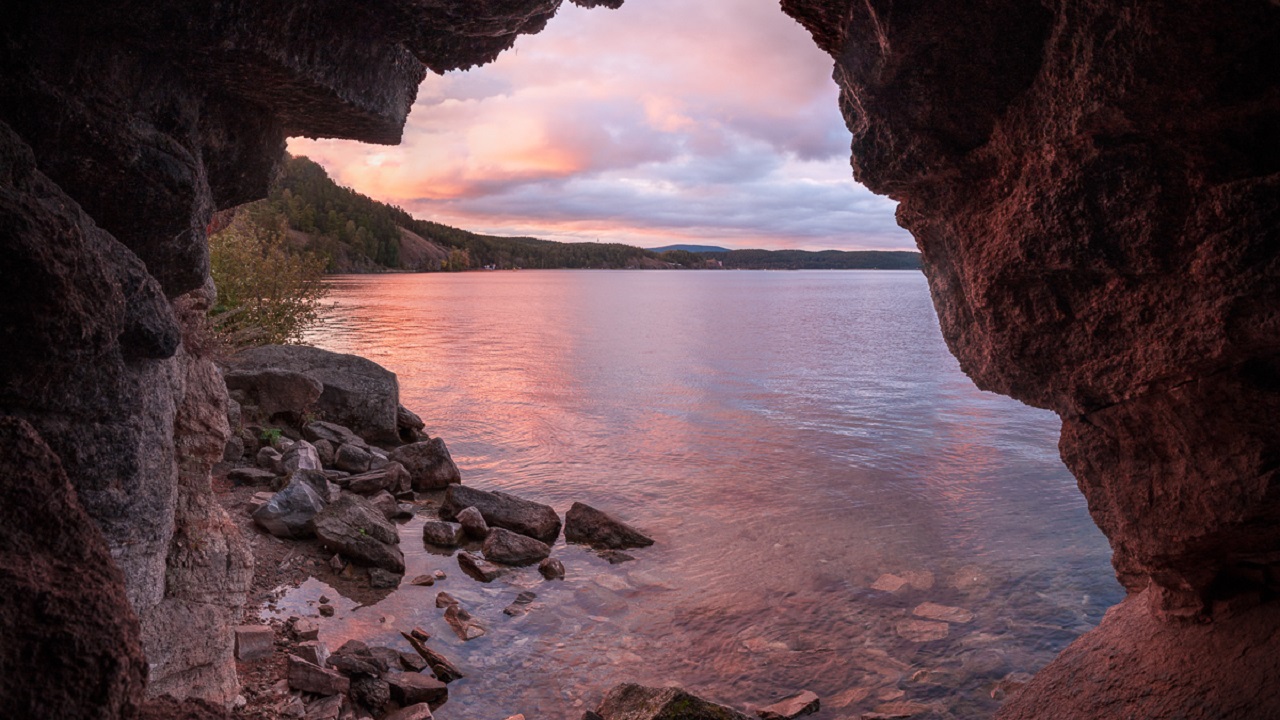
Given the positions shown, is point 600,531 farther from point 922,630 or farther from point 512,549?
point 922,630

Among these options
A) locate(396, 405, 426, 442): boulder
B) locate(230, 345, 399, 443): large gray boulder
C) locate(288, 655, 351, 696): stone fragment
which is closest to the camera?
locate(288, 655, 351, 696): stone fragment

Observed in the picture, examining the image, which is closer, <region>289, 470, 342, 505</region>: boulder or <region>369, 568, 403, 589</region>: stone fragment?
<region>369, 568, 403, 589</region>: stone fragment

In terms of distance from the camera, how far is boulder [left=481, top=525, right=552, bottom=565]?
10.4 meters

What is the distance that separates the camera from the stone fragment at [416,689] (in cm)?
679

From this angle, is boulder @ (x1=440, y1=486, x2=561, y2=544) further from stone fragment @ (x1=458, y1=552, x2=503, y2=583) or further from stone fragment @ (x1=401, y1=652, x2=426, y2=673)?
stone fragment @ (x1=401, y1=652, x2=426, y2=673)

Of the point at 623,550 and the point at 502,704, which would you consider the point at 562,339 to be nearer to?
the point at 623,550

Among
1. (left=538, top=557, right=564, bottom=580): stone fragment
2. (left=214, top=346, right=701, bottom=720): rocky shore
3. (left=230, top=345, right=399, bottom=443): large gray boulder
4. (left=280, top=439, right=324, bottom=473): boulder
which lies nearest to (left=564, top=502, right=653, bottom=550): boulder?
(left=214, top=346, right=701, bottom=720): rocky shore

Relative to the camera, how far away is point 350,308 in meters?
58.6

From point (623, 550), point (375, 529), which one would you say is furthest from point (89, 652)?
point (623, 550)

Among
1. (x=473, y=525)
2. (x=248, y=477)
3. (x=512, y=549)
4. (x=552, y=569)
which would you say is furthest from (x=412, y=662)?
(x=248, y=477)

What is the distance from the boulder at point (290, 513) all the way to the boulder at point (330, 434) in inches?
157

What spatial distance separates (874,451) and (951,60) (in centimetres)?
1367

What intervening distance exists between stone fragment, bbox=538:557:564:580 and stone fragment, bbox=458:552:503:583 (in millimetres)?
551

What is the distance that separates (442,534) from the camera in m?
10.8
